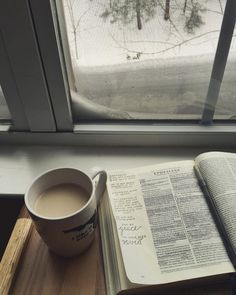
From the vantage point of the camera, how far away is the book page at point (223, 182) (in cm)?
50

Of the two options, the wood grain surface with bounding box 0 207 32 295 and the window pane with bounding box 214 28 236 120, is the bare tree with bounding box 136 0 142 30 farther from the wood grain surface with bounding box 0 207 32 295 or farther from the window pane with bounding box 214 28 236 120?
the wood grain surface with bounding box 0 207 32 295

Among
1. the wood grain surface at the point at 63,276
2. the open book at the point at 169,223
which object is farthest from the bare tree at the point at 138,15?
the wood grain surface at the point at 63,276

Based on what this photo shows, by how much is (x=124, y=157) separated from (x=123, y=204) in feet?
0.57

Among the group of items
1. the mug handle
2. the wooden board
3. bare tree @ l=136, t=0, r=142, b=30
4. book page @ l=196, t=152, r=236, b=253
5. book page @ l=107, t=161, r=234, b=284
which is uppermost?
bare tree @ l=136, t=0, r=142, b=30

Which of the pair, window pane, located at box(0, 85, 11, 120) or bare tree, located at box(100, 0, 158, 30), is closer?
bare tree, located at box(100, 0, 158, 30)

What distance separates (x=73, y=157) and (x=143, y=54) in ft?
0.88

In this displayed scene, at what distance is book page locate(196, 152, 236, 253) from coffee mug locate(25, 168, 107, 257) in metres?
0.19

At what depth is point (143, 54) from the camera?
24.4 inches

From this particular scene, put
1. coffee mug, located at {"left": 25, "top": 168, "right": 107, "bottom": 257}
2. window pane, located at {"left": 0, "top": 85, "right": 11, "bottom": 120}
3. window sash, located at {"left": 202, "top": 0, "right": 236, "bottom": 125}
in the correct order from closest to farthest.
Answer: coffee mug, located at {"left": 25, "top": 168, "right": 107, "bottom": 257}
window sash, located at {"left": 202, "top": 0, "right": 236, "bottom": 125}
window pane, located at {"left": 0, "top": 85, "right": 11, "bottom": 120}

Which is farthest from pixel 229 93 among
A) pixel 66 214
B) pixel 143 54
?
pixel 66 214

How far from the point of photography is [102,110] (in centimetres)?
71

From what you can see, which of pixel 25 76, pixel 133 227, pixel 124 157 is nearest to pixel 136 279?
pixel 133 227

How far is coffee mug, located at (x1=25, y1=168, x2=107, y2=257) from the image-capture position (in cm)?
45

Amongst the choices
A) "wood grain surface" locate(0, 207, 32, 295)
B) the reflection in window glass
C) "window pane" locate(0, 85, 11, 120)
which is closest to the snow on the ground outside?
the reflection in window glass
